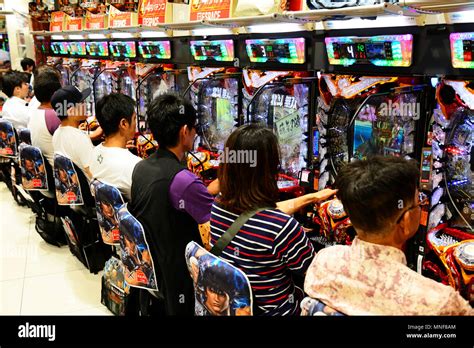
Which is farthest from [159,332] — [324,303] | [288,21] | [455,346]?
[288,21]

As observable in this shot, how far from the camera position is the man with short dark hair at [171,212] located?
88.4 inches

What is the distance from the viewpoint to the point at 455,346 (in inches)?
56.7

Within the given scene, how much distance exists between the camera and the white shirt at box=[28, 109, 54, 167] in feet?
13.5

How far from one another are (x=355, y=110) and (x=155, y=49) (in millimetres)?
2965

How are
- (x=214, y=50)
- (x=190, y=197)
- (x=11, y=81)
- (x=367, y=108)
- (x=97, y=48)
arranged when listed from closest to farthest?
(x=190, y=197) → (x=367, y=108) → (x=214, y=50) → (x=11, y=81) → (x=97, y=48)

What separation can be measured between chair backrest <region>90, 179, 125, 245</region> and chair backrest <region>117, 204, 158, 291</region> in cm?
35

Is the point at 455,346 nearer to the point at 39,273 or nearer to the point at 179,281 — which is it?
the point at 179,281

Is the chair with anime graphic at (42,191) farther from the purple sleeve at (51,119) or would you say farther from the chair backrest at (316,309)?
the chair backrest at (316,309)

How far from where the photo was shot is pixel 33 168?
3.96m

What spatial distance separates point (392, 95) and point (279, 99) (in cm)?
100

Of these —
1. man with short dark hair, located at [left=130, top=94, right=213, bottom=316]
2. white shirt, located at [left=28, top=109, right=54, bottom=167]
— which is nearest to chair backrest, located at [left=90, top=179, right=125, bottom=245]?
man with short dark hair, located at [left=130, top=94, right=213, bottom=316]

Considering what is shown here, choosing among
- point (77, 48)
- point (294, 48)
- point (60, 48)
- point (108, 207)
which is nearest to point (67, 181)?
point (108, 207)

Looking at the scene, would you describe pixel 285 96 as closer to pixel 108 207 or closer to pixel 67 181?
pixel 108 207

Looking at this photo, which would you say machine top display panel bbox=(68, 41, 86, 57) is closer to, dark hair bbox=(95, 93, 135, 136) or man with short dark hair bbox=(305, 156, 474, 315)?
dark hair bbox=(95, 93, 135, 136)
